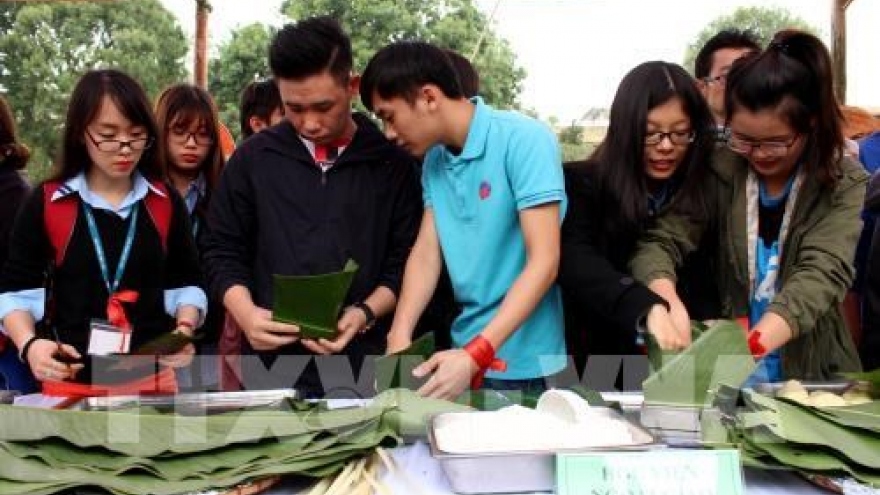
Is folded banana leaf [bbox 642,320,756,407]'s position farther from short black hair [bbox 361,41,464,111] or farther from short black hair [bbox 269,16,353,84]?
short black hair [bbox 269,16,353,84]

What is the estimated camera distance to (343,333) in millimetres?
1578

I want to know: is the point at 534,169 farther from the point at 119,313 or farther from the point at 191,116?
the point at 191,116

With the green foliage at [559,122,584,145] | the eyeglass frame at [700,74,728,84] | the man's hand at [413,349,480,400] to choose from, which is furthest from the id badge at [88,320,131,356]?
the green foliage at [559,122,584,145]

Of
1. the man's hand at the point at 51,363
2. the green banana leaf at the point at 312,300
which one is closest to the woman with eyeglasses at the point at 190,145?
the man's hand at the point at 51,363

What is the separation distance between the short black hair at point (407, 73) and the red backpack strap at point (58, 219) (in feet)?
2.26

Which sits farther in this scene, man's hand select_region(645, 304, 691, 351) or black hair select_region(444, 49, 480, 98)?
black hair select_region(444, 49, 480, 98)

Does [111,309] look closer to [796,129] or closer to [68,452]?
[68,452]

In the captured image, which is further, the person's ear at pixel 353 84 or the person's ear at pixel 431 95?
the person's ear at pixel 353 84

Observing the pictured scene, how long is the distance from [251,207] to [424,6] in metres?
16.8

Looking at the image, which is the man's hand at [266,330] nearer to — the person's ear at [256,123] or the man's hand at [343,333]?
the man's hand at [343,333]

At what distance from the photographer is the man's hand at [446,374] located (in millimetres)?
1316

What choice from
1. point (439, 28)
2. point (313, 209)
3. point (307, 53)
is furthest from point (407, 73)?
point (439, 28)

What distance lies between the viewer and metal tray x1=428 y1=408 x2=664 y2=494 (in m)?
1.01

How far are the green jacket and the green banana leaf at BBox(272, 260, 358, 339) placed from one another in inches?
22.7
